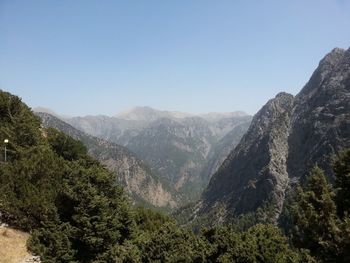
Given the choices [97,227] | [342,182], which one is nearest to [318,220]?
[342,182]

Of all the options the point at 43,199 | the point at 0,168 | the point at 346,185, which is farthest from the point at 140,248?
the point at 346,185

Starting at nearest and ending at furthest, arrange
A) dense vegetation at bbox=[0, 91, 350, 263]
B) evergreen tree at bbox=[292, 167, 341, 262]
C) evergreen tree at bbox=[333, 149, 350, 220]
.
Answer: evergreen tree at bbox=[292, 167, 341, 262] → evergreen tree at bbox=[333, 149, 350, 220] → dense vegetation at bbox=[0, 91, 350, 263]

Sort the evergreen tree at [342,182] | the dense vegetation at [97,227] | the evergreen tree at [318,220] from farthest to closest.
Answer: the dense vegetation at [97,227], the evergreen tree at [342,182], the evergreen tree at [318,220]

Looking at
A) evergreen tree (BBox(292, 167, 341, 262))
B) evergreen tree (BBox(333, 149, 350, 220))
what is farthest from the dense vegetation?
evergreen tree (BBox(292, 167, 341, 262))

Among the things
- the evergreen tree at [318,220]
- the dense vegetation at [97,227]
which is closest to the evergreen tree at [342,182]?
the dense vegetation at [97,227]

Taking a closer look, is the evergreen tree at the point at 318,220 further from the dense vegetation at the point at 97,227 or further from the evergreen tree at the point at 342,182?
the dense vegetation at the point at 97,227

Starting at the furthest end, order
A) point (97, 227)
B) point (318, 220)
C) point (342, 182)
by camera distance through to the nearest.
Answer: point (97, 227) < point (342, 182) < point (318, 220)

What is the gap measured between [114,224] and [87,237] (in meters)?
3.71

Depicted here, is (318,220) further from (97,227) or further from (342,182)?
(97,227)

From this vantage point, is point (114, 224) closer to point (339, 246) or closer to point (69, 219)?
point (69, 219)

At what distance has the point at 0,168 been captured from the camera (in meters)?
49.6

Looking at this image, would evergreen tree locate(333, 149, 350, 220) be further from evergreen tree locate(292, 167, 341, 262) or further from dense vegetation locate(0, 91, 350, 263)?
evergreen tree locate(292, 167, 341, 262)

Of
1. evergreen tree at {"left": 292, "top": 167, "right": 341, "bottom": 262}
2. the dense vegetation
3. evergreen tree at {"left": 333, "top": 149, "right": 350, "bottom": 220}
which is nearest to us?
evergreen tree at {"left": 292, "top": 167, "right": 341, "bottom": 262}

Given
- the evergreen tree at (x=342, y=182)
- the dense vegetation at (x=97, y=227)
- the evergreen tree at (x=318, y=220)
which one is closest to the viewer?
the evergreen tree at (x=318, y=220)
